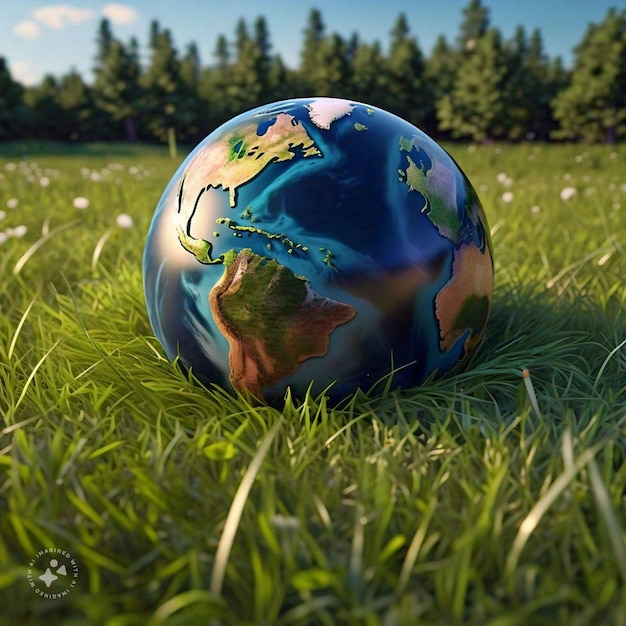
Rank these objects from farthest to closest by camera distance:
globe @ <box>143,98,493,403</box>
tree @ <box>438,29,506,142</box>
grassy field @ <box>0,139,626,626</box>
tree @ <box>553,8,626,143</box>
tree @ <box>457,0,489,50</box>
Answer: tree @ <box>457,0,489,50</box> < tree @ <box>438,29,506,142</box> < tree @ <box>553,8,626,143</box> < globe @ <box>143,98,493,403</box> < grassy field @ <box>0,139,626,626</box>

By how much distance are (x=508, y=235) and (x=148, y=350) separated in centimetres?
342

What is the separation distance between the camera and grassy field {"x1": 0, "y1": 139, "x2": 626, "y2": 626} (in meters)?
1.59

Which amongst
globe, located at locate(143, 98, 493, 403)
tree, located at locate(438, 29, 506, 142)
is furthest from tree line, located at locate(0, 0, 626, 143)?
globe, located at locate(143, 98, 493, 403)

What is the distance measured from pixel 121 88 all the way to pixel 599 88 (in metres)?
24.6

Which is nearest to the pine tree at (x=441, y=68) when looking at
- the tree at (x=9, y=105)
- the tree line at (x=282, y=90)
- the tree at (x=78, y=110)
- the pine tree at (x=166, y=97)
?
the tree line at (x=282, y=90)

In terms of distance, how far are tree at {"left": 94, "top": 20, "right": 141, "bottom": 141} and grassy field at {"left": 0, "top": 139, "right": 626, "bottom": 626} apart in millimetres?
35635

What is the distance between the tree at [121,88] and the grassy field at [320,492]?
35635 mm

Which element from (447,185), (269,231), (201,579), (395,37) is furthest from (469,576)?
(395,37)

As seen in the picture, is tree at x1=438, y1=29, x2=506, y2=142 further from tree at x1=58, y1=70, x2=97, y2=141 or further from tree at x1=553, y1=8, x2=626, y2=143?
tree at x1=58, y1=70, x2=97, y2=141

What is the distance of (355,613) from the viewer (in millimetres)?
1488

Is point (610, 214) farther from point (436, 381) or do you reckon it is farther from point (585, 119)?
point (585, 119)

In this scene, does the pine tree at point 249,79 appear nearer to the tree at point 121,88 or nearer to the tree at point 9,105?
the tree at point 121,88

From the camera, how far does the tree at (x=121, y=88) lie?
35562 millimetres

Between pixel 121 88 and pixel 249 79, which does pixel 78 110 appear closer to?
pixel 121 88
